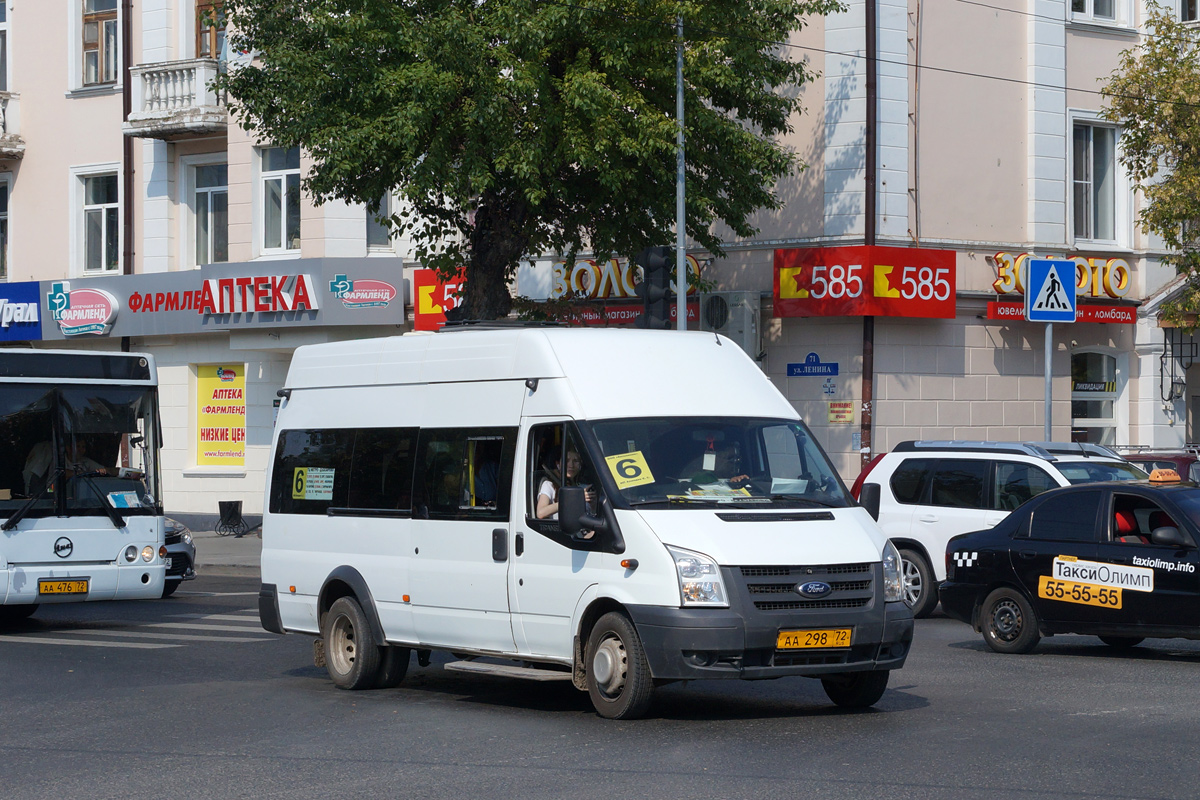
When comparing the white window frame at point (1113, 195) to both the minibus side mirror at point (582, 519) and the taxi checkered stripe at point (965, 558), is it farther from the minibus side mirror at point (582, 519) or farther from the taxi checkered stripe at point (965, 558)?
the minibus side mirror at point (582, 519)

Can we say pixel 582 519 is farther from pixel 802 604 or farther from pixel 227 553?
pixel 227 553

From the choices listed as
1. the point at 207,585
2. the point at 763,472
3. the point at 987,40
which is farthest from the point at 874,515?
the point at 987,40

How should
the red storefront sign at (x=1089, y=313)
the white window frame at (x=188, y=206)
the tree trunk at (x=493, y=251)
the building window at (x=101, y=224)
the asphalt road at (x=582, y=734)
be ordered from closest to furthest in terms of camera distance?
the asphalt road at (x=582, y=734) < the tree trunk at (x=493, y=251) < the red storefront sign at (x=1089, y=313) < the white window frame at (x=188, y=206) < the building window at (x=101, y=224)

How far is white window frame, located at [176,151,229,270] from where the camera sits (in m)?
31.2

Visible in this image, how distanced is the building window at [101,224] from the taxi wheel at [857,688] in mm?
25311

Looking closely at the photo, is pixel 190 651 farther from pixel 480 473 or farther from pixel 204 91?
pixel 204 91

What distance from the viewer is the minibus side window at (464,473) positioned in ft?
33.4

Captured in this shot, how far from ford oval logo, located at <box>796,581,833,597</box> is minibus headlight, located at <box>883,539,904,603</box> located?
18.9 inches

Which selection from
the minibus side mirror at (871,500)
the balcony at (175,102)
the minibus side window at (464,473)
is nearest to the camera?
the minibus side window at (464,473)

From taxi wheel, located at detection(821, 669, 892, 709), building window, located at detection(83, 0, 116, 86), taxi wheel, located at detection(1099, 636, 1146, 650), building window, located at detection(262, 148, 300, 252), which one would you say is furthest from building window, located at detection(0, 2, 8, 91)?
taxi wheel, located at detection(821, 669, 892, 709)

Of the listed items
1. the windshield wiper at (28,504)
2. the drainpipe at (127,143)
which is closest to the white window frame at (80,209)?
Answer: the drainpipe at (127,143)

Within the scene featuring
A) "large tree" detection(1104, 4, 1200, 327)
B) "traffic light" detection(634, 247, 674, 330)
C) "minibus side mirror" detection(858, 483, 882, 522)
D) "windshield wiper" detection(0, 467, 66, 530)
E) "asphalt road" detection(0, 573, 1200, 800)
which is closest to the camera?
"asphalt road" detection(0, 573, 1200, 800)

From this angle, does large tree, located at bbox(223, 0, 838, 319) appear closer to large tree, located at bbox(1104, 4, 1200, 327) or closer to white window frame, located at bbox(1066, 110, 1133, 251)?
large tree, located at bbox(1104, 4, 1200, 327)

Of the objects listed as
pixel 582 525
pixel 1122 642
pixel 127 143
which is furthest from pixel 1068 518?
pixel 127 143
